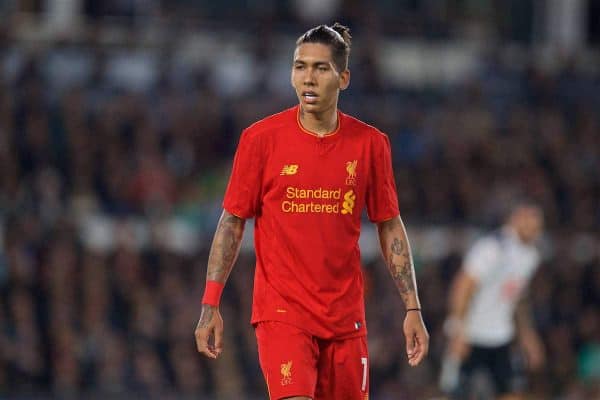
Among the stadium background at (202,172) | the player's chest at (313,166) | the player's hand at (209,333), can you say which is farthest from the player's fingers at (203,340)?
the stadium background at (202,172)

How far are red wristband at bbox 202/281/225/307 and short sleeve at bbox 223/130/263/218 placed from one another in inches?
12.9

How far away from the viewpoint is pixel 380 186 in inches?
239

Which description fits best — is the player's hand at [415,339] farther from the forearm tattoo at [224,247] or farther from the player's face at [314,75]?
the player's face at [314,75]

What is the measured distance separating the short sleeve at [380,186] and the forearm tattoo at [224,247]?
0.61 m

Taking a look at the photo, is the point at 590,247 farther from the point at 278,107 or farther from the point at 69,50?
the point at 69,50

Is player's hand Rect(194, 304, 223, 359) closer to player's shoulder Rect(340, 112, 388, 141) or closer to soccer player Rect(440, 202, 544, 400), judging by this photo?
player's shoulder Rect(340, 112, 388, 141)

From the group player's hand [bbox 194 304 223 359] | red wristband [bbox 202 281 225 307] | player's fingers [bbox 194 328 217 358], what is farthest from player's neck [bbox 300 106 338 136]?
player's fingers [bbox 194 328 217 358]

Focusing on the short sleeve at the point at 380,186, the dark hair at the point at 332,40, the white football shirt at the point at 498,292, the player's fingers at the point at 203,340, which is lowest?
the white football shirt at the point at 498,292

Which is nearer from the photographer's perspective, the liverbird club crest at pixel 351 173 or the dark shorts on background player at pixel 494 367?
the liverbird club crest at pixel 351 173

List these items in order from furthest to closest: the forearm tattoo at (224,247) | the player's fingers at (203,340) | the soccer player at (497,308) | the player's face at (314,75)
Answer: the soccer player at (497,308), the forearm tattoo at (224,247), the player's face at (314,75), the player's fingers at (203,340)

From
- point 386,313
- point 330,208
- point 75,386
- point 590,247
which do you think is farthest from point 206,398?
point 330,208

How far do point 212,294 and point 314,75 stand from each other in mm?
1066

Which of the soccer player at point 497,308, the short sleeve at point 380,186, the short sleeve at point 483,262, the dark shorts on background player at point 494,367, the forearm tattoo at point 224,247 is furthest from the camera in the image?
the dark shorts on background player at point 494,367

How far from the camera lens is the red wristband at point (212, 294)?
583 cm
